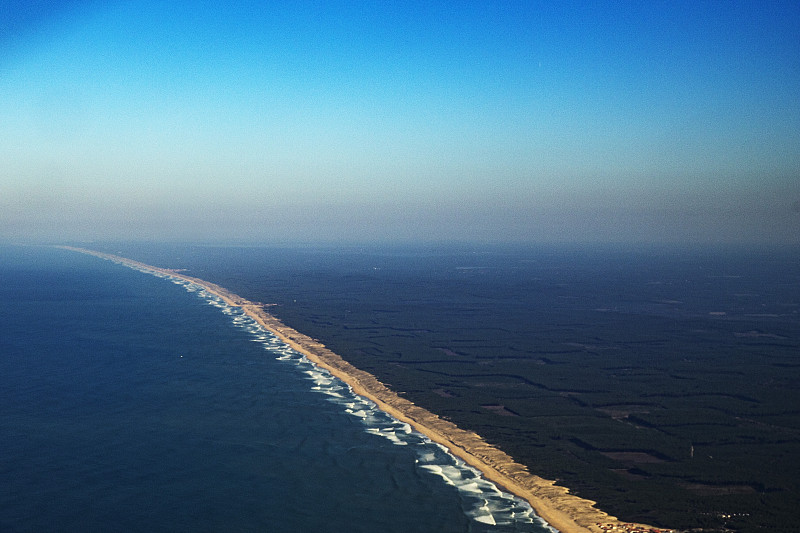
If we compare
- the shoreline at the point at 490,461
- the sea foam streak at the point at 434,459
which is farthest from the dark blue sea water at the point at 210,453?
the shoreline at the point at 490,461

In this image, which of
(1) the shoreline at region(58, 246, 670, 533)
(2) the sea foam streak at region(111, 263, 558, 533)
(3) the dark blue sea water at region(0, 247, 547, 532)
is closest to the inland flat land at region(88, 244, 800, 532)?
(1) the shoreline at region(58, 246, 670, 533)

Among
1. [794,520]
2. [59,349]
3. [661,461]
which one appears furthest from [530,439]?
[59,349]

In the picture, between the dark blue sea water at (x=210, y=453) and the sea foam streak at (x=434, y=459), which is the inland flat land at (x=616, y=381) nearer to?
the sea foam streak at (x=434, y=459)

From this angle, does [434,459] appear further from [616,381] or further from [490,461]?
[616,381]

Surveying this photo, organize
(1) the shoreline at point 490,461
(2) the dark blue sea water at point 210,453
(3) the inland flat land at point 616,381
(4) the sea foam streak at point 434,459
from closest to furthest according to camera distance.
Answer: (1) the shoreline at point 490,461
(2) the dark blue sea water at point 210,453
(4) the sea foam streak at point 434,459
(3) the inland flat land at point 616,381

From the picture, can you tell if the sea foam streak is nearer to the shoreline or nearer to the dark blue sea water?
the dark blue sea water

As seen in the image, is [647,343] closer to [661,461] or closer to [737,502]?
[661,461]

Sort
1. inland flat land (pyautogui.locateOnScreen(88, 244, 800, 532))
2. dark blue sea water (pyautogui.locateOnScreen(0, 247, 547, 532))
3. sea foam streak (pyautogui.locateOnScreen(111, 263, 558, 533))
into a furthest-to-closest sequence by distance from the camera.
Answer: inland flat land (pyautogui.locateOnScreen(88, 244, 800, 532)) → sea foam streak (pyautogui.locateOnScreen(111, 263, 558, 533)) → dark blue sea water (pyautogui.locateOnScreen(0, 247, 547, 532))
